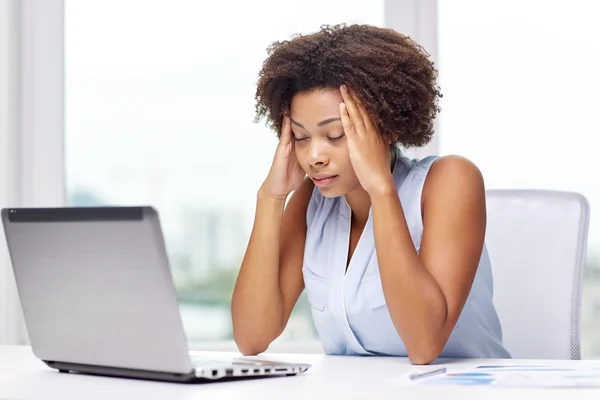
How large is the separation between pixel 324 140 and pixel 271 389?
69 cm

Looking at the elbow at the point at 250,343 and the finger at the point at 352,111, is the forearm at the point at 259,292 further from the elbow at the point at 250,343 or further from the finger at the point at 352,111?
the finger at the point at 352,111

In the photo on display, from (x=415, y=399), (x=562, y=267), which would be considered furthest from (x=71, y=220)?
(x=562, y=267)

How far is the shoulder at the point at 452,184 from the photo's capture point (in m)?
1.52

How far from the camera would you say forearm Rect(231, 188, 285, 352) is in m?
1.66

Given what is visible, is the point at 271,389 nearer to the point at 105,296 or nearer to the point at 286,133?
the point at 105,296

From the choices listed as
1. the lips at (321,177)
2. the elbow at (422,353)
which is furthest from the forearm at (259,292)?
the elbow at (422,353)

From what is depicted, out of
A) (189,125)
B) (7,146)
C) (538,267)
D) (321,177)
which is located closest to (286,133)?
(321,177)

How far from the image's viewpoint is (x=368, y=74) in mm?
1562

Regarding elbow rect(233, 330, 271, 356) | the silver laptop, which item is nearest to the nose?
elbow rect(233, 330, 271, 356)

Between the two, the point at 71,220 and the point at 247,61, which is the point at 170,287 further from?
the point at 247,61

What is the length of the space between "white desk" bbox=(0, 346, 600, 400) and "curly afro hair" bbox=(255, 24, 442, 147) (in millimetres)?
576

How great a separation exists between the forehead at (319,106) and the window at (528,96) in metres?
1.33

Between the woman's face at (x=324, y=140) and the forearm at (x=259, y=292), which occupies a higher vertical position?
the woman's face at (x=324, y=140)

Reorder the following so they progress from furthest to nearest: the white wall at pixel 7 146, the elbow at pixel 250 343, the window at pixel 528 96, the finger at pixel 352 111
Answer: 1. the white wall at pixel 7 146
2. the window at pixel 528 96
3. the elbow at pixel 250 343
4. the finger at pixel 352 111
